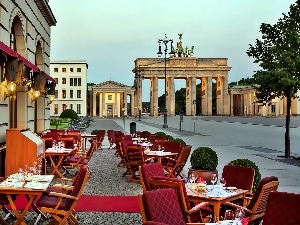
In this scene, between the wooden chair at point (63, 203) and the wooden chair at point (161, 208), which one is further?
the wooden chair at point (63, 203)

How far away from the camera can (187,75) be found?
5394 inches

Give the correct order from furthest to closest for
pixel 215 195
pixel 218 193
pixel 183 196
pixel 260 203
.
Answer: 1. pixel 218 193
2. pixel 215 195
3. pixel 260 203
4. pixel 183 196

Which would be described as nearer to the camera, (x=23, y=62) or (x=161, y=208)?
(x=161, y=208)

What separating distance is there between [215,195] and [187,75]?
130015mm

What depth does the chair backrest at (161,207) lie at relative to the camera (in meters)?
5.97

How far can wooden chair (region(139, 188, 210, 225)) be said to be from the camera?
596 cm

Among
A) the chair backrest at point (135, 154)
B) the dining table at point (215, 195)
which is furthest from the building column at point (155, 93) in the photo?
the dining table at point (215, 195)

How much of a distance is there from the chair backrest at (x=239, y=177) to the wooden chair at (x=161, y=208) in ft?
8.25

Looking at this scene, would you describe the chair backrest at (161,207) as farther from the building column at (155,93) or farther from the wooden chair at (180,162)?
the building column at (155,93)

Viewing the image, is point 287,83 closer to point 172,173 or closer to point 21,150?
point 172,173

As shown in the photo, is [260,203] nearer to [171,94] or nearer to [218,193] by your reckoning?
[218,193]

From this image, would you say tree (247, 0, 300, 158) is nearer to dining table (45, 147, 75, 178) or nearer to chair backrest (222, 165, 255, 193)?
dining table (45, 147, 75, 178)

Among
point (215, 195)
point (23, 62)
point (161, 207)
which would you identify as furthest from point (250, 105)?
point (161, 207)

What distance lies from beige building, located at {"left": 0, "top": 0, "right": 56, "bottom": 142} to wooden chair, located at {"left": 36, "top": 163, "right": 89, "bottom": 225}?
523cm
